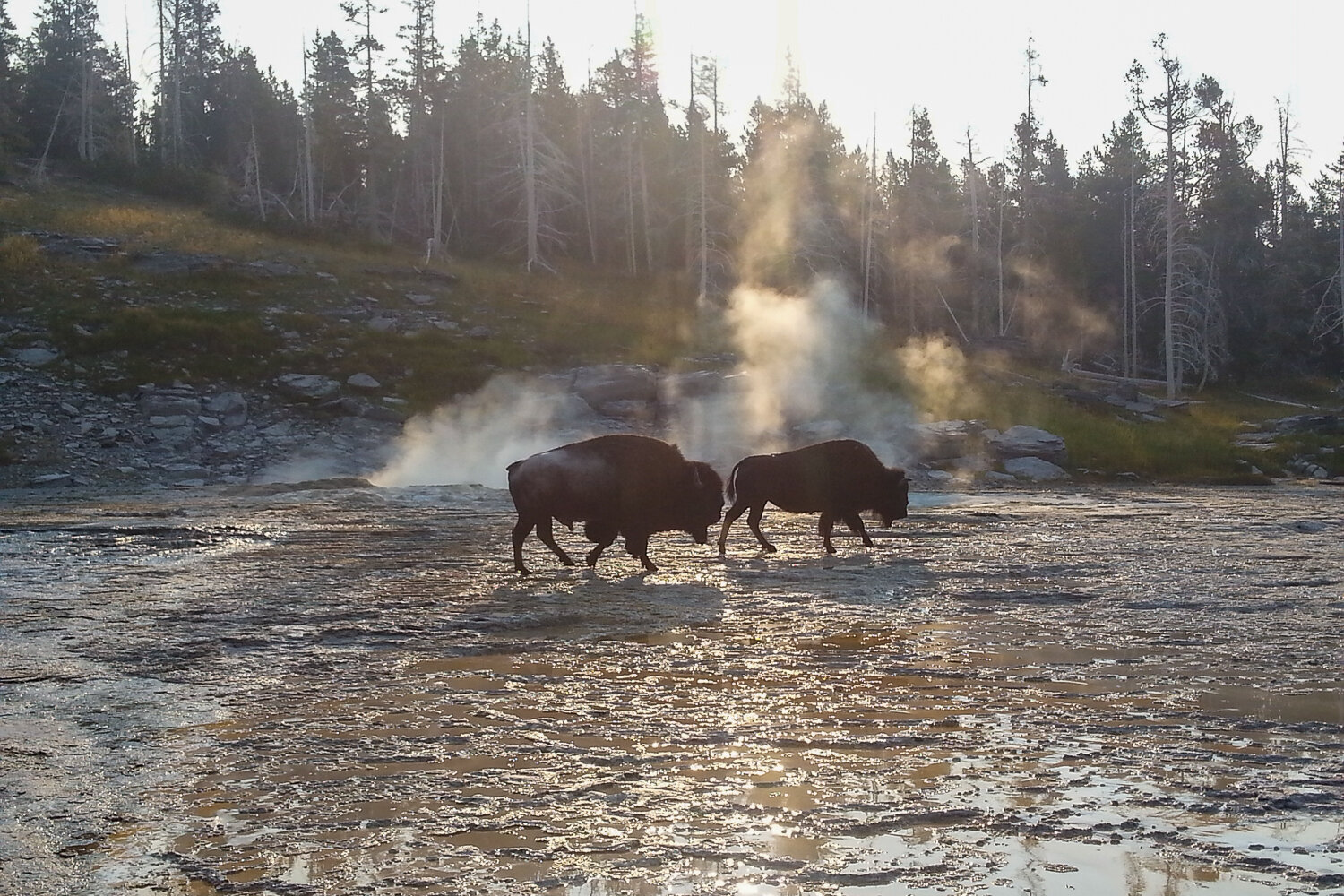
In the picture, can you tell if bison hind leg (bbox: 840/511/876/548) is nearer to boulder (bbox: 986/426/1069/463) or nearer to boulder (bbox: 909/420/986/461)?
boulder (bbox: 909/420/986/461)

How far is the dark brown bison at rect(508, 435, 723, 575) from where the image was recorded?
507 inches

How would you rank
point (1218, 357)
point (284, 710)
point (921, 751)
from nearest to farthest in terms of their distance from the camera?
point (921, 751) → point (284, 710) → point (1218, 357)

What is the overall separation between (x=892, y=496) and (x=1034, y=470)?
1416 cm

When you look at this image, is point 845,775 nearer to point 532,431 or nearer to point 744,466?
point 744,466

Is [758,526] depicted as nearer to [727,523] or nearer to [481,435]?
[727,523]

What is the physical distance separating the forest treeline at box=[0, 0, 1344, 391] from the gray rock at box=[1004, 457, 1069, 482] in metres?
25.2

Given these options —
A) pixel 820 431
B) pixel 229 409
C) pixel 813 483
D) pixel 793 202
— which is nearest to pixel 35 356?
pixel 229 409

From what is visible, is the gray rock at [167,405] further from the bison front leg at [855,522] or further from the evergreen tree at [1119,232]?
the evergreen tree at [1119,232]

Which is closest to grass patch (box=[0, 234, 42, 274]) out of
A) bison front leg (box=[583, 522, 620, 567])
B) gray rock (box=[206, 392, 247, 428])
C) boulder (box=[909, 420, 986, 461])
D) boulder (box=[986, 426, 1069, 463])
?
gray rock (box=[206, 392, 247, 428])

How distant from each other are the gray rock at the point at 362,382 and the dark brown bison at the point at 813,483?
19.2 metres

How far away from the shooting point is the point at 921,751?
551cm

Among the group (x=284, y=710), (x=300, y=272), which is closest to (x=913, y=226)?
(x=300, y=272)

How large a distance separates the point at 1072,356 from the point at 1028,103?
46.6 ft

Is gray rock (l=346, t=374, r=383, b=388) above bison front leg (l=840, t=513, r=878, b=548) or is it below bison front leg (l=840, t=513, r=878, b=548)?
above
